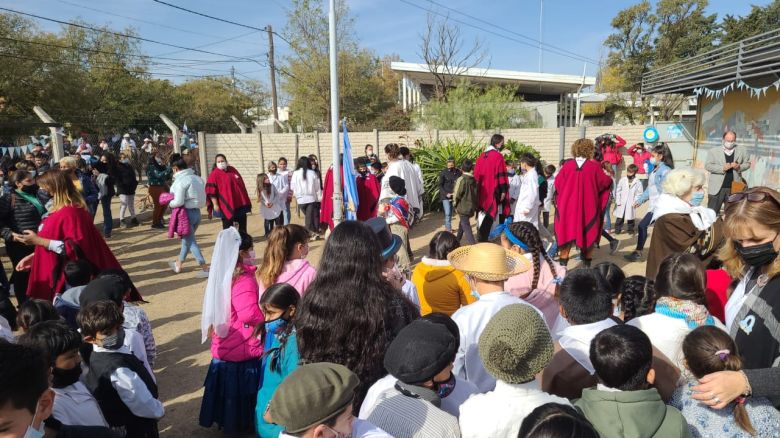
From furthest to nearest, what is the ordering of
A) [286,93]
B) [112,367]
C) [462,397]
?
1. [286,93]
2. [112,367]
3. [462,397]

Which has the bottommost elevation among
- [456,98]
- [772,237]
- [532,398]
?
[532,398]

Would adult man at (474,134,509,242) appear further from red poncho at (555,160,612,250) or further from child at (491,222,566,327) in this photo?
child at (491,222,566,327)

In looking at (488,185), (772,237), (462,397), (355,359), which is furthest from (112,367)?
(488,185)

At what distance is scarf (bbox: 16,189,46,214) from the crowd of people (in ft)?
6.11

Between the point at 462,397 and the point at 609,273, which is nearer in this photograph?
the point at 462,397

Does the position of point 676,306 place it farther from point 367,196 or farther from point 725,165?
point 725,165

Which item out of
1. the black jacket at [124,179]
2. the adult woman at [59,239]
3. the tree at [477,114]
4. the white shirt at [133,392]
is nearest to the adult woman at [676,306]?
the white shirt at [133,392]

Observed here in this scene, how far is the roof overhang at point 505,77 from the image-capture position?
2559cm

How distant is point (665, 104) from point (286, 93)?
21.4 metres

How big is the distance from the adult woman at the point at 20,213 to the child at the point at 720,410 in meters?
6.76

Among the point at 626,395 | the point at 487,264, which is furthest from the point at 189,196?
the point at 626,395

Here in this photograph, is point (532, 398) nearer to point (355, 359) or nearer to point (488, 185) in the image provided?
point (355, 359)

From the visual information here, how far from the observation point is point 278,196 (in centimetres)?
1005

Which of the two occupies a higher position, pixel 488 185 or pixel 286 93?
pixel 286 93
